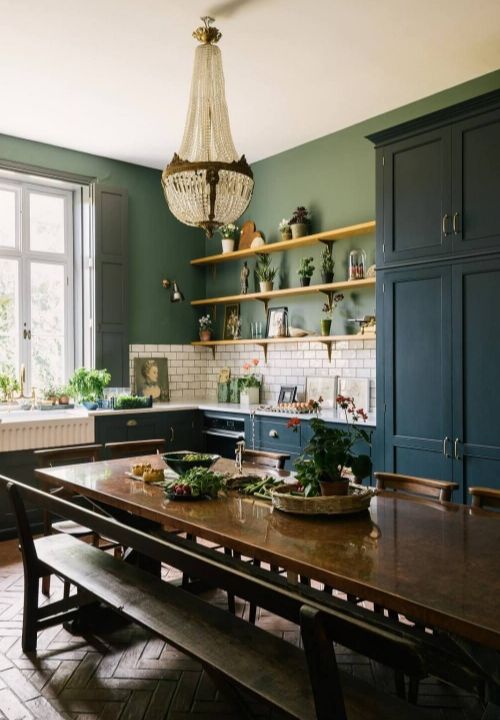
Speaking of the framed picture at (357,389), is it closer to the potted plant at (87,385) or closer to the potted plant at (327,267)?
the potted plant at (327,267)

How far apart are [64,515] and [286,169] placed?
4.74 metres

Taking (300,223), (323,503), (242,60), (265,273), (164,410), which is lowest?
(323,503)

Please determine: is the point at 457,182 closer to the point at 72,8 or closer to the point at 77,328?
the point at 72,8

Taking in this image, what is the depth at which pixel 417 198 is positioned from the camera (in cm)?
444

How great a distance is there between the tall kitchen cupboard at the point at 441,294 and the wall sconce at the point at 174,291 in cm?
303

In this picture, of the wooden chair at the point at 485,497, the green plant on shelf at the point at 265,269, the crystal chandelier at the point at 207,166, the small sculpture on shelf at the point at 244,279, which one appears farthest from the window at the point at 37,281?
the wooden chair at the point at 485,497

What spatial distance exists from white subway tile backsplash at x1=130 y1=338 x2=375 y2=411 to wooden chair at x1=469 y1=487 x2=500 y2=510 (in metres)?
2.56

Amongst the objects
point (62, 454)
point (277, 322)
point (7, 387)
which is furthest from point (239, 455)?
point (7, 387)

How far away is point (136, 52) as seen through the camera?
4434 millimetres

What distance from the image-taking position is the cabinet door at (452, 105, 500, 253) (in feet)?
13.1

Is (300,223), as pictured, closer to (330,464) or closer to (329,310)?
(329,310)

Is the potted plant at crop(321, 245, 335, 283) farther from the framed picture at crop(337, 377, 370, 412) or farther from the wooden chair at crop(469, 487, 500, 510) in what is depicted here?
the wooden chair at crop(469, 487, 500, 510)

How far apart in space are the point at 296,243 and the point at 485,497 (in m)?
3.69

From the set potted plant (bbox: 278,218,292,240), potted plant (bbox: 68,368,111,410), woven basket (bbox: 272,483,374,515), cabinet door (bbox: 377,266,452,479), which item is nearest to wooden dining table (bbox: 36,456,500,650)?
woven basket (bbox: 272,483,374,515)
